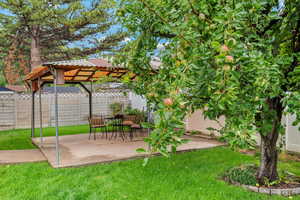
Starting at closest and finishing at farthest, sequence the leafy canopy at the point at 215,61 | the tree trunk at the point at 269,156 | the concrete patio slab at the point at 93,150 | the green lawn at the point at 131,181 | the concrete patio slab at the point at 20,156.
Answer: the leafy canopy at the point at 215,61 → the green lawn at the point at 131,181 → the tree trunk at the point at 269,156 → the concrete patio slab at the point at 93,150 → the concrete patio slab at the point at 20,156

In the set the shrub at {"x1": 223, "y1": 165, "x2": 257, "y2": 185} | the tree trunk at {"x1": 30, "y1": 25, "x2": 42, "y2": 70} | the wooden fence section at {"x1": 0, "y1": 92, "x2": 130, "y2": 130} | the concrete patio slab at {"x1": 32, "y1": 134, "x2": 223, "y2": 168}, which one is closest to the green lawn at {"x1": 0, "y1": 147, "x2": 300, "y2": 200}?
the shrub at {"x1": 223, "y1": 165, "x2": 257, "y2": 185}

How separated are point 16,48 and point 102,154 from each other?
11351 mm

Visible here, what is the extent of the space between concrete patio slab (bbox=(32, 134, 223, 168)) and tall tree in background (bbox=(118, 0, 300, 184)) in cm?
210

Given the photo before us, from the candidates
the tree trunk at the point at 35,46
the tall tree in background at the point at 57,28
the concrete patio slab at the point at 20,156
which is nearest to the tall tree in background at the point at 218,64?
the concrete patio slab at the point at 20,156

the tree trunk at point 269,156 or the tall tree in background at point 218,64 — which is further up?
the tall tree in background at point 218,64

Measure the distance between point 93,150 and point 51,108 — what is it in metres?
6.46

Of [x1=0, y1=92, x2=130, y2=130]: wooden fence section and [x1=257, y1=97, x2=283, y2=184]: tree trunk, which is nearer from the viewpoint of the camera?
[x1=257, y1=97, x2=283, y2=184]: tree trunk

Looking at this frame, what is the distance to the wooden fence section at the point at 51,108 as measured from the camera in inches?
425

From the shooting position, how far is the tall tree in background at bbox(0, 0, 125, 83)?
11.3 m

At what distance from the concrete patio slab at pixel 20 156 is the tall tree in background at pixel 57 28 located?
6.81m

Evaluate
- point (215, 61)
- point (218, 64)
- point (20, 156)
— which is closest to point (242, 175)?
point (215, 61)

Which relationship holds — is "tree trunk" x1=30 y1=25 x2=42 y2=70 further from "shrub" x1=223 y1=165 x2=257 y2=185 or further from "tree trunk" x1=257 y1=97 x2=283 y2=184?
"tree trunk" x1=257 y1=97 x2=283 y2=184

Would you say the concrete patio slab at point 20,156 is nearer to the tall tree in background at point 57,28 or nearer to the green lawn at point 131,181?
the green lawn at point 131,181

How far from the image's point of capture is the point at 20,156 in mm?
5867
